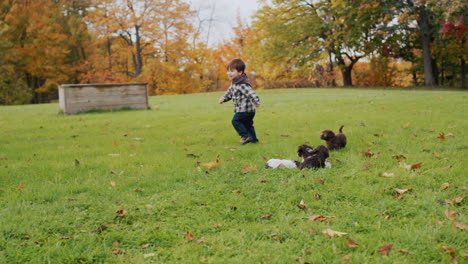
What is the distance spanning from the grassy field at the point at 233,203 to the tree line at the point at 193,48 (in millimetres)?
22554

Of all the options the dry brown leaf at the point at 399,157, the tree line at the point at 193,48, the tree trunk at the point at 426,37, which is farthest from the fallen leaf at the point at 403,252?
the tree trunk at the point at 426,37

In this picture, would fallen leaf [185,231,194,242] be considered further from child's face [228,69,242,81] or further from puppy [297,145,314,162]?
child's face [228,69,242,81]

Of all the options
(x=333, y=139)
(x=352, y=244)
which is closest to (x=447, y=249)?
(x=352, y=244)

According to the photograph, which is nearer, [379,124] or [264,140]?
[264,140]

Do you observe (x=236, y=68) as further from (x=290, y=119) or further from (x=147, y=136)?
(x=290, y=119)

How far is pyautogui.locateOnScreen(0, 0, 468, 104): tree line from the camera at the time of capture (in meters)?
26.6

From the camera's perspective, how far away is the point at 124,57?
36.3 m

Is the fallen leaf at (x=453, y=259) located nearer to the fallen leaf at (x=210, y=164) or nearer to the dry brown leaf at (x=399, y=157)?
the dry brown leaf at (x=399, y=157)

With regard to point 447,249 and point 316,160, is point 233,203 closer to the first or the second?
point 316,160

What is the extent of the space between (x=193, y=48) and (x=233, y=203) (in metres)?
35.6

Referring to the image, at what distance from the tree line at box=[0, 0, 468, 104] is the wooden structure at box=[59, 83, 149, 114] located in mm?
17613

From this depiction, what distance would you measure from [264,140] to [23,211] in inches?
160

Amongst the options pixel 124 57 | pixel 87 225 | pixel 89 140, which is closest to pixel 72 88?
pixel 89 140

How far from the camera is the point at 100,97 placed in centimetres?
1235
